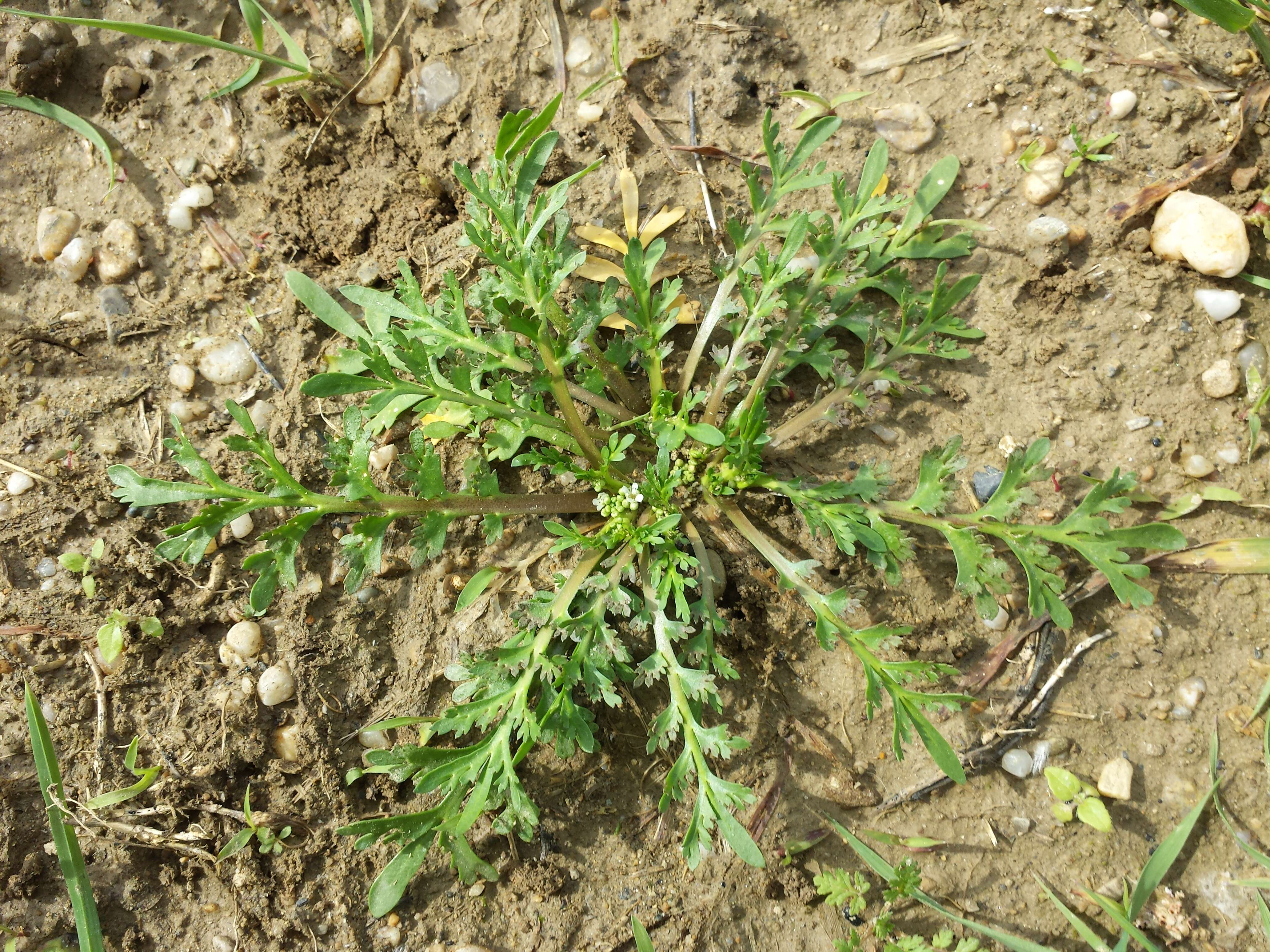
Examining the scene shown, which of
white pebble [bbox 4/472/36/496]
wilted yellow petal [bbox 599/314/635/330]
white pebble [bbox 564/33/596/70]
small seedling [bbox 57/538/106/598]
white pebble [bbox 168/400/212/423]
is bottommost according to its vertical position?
small seedling [bbox 57/538/106/598]

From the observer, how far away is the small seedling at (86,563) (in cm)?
315

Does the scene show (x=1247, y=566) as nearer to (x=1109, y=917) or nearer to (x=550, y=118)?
(x=1109, y=917)

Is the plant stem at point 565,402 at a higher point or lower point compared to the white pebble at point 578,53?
lower

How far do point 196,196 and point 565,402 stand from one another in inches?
82.5

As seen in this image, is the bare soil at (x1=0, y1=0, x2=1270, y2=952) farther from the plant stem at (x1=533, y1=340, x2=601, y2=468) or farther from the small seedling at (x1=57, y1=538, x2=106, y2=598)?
the plant stem at (x1=533, y1=340, x2=601, y2=468)

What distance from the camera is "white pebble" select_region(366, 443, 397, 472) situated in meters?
3.29

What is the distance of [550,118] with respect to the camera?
284 centimetres

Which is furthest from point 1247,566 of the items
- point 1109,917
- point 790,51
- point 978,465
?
point 790,51

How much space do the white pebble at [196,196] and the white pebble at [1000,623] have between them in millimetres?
3733

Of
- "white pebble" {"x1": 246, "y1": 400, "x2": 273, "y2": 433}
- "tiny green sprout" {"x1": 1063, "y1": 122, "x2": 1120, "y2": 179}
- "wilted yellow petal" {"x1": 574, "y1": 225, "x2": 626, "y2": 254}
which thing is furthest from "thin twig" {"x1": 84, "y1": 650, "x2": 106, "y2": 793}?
"tiny green sprout" {"x1": 1063, "y1": 122, "x2": 1120, "y2": 179}

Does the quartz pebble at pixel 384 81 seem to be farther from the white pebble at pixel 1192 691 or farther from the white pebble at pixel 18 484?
the white pebble at pixel 1192 691

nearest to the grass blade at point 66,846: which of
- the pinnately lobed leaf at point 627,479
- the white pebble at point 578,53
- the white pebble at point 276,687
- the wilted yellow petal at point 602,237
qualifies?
the pinnately lobed leaf at point 627,479

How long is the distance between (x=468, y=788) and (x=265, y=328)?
2.09 meters

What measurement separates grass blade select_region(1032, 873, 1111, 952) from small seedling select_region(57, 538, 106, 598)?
3737 millimetres
